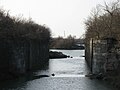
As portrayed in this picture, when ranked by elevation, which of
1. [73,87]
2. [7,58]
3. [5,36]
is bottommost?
[73,87]

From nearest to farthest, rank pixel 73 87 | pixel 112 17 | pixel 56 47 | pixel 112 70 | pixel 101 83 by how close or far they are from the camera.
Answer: pixel 73 87 → pixel 101 83 → pixel 112 70 → pixel 112 17 → pixel 56 47

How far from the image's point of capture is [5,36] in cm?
2914

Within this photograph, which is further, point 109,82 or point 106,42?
Result: point 106,42

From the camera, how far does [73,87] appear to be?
24.4 m

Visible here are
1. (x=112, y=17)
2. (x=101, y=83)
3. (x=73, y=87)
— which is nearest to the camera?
(x=73, y=87)

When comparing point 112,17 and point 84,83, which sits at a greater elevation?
point 112,17

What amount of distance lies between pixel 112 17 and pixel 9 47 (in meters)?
10.9

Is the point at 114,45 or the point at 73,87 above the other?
the point at 114,45

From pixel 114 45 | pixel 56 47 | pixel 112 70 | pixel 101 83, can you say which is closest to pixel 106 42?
pixel 114 45

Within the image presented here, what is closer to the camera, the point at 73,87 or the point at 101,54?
the point at 73,87

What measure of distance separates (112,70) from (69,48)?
→ 102943 millimetres

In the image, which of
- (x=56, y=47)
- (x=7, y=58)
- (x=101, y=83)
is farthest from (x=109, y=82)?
(x=56, y=47)

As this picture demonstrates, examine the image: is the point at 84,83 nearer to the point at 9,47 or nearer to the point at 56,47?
the point at 9,47

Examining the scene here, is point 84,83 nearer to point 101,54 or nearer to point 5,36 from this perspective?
point 101,54
